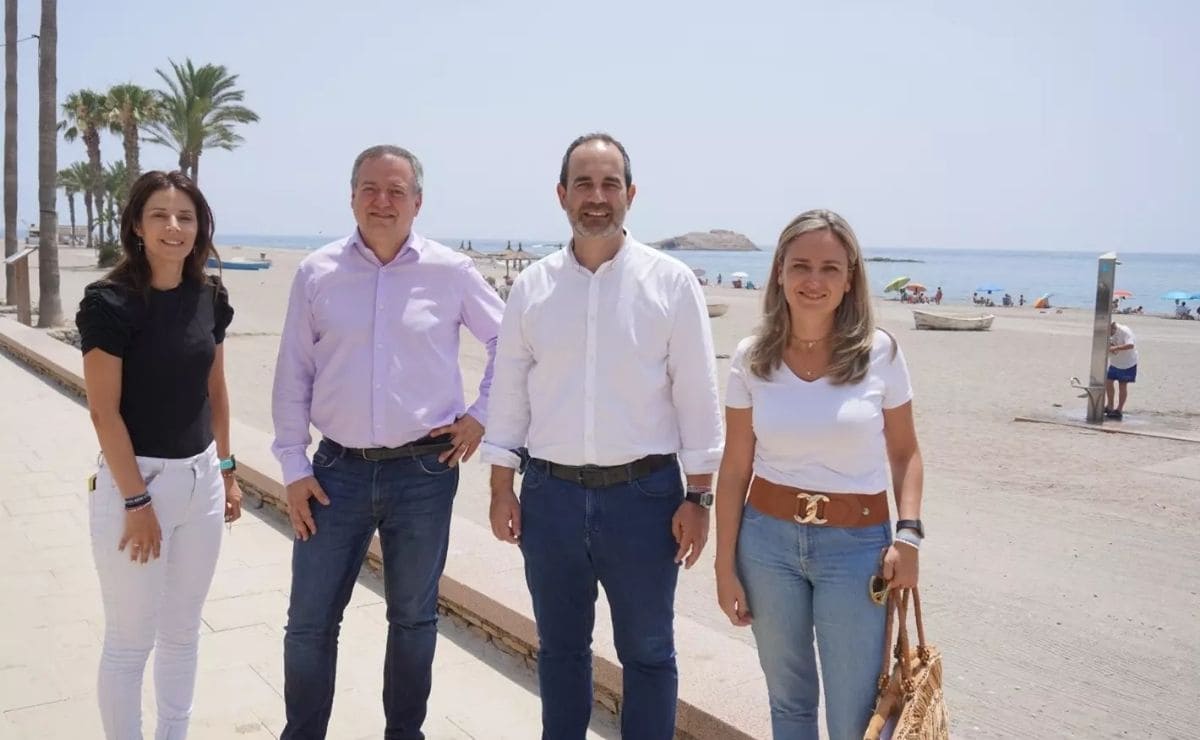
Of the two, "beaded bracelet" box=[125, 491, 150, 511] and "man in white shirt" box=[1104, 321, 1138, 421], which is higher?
"beaded bracelet" box=[125, 491, 150, 511]

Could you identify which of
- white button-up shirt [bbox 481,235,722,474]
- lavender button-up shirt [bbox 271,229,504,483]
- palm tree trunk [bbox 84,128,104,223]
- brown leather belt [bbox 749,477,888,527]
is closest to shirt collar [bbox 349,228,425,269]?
lavender button-up shirt [bbox 271,229,504,483]

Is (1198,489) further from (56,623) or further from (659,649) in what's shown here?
(56,623)

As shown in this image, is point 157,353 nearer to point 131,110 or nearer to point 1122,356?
point 1122,356

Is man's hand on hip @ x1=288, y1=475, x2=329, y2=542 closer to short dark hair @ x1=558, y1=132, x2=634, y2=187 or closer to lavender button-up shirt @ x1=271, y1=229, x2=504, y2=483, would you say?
lavender button-up shirt @ x1=271, y1=229, x2=504, y2=483

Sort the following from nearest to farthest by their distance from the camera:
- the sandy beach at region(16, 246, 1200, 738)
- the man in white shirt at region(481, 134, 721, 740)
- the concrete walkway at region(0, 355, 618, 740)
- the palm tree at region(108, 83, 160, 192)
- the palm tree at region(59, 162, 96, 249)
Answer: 1. the man in white shirt at region(481, 134, 721, 740)
2. the concrete walkway at region(0, 355, 618, 740)
3. the sandy beach at region(16, 246, 1200, 738)
4. the palm tree at region(108, 83, 160, 192)
5. the palm tree at region(59, 162, 96, 249)

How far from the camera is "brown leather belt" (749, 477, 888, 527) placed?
2.43 meters

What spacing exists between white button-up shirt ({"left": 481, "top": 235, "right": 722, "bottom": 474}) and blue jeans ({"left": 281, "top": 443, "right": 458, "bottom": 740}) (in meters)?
0.46

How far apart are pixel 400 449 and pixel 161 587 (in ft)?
2.57

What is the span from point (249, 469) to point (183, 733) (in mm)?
3503

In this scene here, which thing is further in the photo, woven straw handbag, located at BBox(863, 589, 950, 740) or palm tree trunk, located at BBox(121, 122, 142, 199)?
palm tree trunk, located at BBox(121, 122, 142, 199)

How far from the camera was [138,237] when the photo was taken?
277 centimetres

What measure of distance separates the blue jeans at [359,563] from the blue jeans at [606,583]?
1.17ft

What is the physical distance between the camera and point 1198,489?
28.3 feet

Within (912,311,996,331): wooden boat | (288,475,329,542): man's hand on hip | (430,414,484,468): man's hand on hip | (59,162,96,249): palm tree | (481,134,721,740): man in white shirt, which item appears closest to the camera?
(481,134,721,740): man in white shirt
